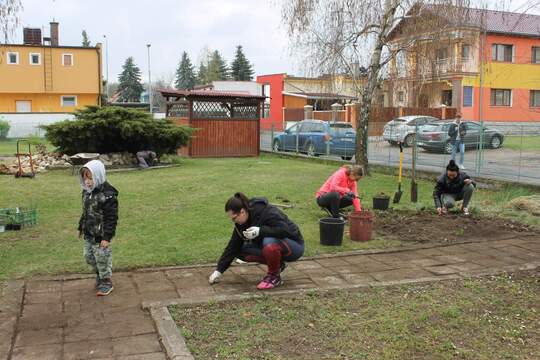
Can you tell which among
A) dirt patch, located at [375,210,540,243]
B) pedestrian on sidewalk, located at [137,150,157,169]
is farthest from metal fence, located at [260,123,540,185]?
pedestrian on sidewalk, located at [137,150,157,169]

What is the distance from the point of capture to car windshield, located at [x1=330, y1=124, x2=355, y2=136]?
19938 millimetres

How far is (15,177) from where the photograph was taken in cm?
1471

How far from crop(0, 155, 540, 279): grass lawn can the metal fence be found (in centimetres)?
129

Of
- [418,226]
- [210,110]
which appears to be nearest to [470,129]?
[418,226]

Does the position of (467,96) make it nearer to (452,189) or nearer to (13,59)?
(452,189)

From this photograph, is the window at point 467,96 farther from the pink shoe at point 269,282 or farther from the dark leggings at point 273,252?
the pink shoe at point 269,282

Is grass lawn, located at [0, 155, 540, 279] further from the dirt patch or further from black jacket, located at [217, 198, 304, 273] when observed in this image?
black jacket, located at [217, 198, 304, 273]

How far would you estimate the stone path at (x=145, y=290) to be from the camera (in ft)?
13.3

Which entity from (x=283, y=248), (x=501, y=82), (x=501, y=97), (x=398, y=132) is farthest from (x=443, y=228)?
(x=501, y=97)

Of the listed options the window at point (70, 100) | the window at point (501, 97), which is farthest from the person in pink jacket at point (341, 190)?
the window at point (70, 100)

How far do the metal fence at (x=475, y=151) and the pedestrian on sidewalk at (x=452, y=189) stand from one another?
2.18 m

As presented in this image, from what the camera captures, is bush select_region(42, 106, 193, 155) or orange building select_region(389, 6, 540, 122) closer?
bush select_region(42, 106, 193, 155)

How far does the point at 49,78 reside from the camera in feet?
140

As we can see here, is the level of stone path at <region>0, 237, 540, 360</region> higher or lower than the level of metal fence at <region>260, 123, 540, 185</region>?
lower
